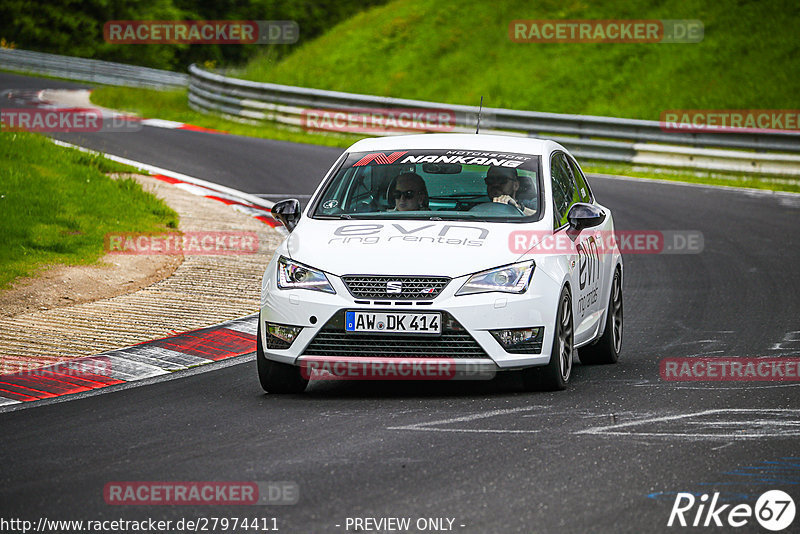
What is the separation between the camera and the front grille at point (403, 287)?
7.70 m

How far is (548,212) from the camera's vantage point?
28.4 feet

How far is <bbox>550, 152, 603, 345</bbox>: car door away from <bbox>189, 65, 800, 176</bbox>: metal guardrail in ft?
45.3

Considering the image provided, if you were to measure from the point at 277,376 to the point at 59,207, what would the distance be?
756cm

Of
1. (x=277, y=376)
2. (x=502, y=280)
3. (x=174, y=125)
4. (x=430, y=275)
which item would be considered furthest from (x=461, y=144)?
(x=174, y=125)

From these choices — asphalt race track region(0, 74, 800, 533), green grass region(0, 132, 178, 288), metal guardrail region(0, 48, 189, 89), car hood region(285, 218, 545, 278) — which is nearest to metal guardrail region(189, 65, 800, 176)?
green grass region(0, 132, 178, 288)

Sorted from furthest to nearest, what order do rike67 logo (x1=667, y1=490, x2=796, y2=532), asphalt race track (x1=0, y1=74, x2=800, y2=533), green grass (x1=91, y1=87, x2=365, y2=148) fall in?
green grass (x1=91, y1=87, x2=365, y2=148) → asphalt race track (x1=0, y1=74, x2=800, y2=533) → rike67 logo (x1=667, y1=490, x2=796, y2=532)

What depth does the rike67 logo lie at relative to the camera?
5.30 metres

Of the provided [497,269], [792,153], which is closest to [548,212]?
[497,269]

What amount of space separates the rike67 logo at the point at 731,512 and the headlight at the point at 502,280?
241cm

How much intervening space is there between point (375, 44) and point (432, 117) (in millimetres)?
10694

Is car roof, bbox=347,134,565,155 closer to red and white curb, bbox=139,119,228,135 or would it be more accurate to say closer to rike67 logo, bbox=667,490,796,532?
rike67 logo, bbox=667,490,796,532

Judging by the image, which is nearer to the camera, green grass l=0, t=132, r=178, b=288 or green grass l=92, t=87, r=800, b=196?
green grass l=0, t=132, r=178, b=288

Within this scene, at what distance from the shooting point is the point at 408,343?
772cm

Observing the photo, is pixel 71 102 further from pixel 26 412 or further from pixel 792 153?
pixel 26 412
